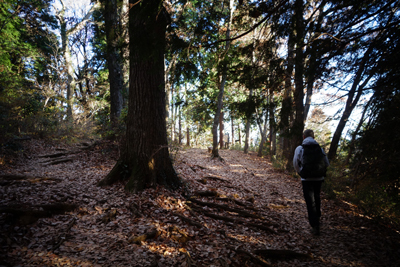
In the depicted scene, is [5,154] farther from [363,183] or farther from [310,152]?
[363,183]

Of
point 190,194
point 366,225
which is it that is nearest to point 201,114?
point 190,194

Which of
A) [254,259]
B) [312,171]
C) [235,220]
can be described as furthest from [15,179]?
[312,171]

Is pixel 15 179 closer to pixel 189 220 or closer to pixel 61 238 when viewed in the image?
pixel 61 238

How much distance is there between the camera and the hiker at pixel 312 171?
406 cm

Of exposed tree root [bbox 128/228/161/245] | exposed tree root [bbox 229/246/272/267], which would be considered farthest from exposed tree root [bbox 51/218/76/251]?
exposed tree root [bbox 229/246/272/267]

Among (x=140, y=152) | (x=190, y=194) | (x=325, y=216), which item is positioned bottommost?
(x=325, y=216)

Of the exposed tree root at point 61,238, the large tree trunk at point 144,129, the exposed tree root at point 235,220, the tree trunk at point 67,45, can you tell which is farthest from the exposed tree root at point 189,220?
the tree trunk at point 67,45

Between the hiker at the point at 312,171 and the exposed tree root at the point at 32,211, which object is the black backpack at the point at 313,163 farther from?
the exposed tree root at the point at 32,211

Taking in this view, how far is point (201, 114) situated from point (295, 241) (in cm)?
1463

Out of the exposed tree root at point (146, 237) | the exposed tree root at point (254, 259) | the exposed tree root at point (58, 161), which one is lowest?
the exposed tree root at point (254, 259)

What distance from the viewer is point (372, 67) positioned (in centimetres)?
372

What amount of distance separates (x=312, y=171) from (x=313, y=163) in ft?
0.55

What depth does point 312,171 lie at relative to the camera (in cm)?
405

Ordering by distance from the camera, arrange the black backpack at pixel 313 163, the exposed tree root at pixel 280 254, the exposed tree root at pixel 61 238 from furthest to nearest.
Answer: the black backpack at pixel 313 163
the exposed tree root at pixel 280 254
the exposed tree root at pixel 61 238
